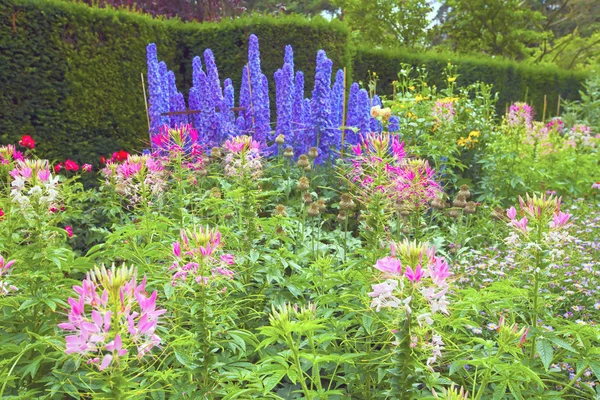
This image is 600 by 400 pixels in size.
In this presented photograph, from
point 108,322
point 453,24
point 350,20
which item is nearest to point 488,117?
point 108,322

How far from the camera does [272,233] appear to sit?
8.38 ft

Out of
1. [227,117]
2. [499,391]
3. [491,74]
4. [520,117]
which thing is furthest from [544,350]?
[491,74]

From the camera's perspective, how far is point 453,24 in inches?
637

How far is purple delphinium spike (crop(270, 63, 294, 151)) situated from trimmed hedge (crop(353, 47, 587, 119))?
3.13 m

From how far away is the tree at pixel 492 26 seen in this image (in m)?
15.2

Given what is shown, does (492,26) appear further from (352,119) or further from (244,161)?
(244,161)

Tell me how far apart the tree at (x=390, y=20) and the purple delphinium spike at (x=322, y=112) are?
10.1m

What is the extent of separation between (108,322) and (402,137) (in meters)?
4.72

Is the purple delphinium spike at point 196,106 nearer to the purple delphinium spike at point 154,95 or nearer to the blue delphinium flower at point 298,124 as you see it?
the purple delphinium spike at point 154,95

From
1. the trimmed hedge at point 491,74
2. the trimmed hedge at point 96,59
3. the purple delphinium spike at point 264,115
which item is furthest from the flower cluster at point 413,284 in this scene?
the trimmed hedge at point 491,74

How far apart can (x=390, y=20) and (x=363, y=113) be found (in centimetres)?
1089

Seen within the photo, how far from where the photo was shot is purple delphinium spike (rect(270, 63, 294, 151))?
520cm

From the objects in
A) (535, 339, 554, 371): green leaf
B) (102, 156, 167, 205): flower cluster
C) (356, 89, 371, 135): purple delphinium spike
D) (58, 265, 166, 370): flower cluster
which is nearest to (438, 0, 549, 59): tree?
(356, 89, 371, 135): purple delphinium spike

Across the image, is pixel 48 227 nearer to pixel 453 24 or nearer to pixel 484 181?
pixel 484 181
